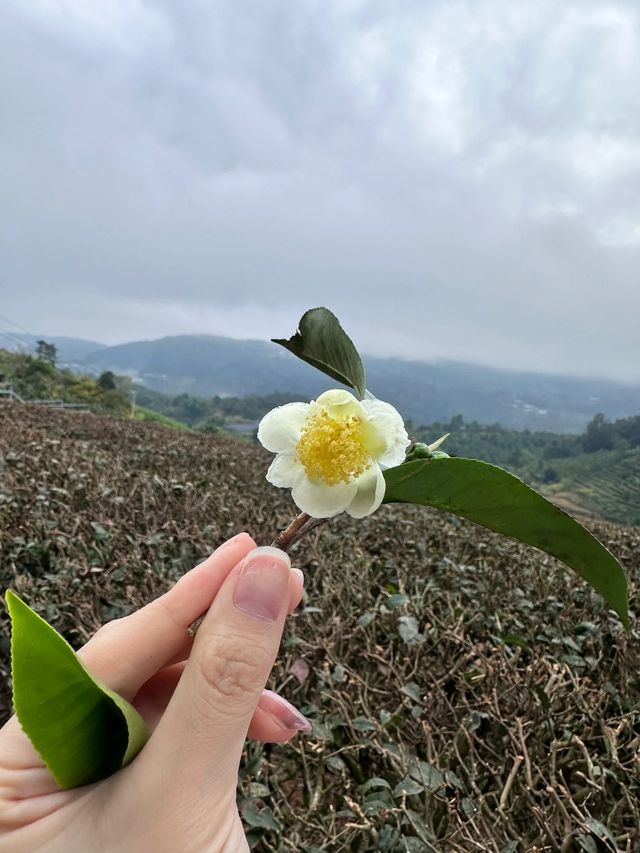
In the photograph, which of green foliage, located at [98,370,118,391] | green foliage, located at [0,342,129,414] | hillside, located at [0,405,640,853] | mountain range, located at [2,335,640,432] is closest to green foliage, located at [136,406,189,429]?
green foliage, located at [0,342,129,414]

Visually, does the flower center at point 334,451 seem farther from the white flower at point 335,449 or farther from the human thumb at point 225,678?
the human thumb at point 225,678

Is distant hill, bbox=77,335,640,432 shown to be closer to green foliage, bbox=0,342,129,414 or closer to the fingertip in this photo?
green foliage, bbox=0,342,129,414

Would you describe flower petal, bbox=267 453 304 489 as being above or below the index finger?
above

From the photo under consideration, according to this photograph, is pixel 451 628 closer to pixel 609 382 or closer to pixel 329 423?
pixel 329 423

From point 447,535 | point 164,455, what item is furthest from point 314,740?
Answer: point 164,455

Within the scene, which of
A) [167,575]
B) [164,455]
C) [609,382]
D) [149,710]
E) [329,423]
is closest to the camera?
[329,423]

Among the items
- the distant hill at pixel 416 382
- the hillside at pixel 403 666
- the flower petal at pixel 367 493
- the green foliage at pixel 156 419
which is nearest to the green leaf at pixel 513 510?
the flower petal at pixel 367 493

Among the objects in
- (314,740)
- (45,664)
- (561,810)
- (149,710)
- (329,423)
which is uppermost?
(329,423)
